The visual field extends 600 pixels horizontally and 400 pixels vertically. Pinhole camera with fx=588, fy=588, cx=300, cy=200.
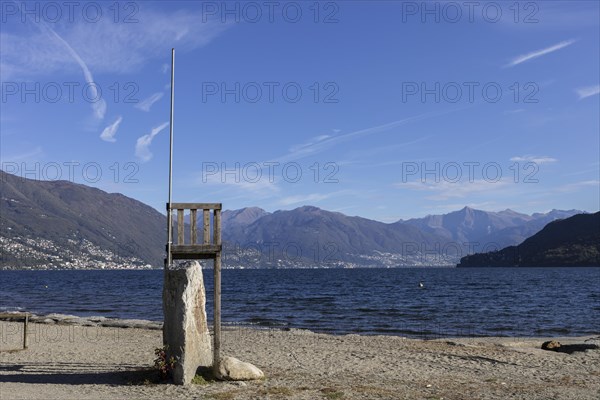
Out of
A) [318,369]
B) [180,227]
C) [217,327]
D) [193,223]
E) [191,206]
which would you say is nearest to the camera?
[180,227]

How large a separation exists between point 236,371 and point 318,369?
12.4ft

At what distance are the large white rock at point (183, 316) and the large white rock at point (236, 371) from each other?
85 centimetres

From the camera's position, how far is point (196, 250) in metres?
17.6

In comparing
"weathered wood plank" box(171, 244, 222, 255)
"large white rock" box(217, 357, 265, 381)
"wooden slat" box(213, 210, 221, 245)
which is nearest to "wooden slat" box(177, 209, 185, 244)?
"weathered wood plank" box(171, 244, 222, 255)

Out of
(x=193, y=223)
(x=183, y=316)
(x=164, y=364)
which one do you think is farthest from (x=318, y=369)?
(x=193, y=223)

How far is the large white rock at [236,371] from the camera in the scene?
56.9ft

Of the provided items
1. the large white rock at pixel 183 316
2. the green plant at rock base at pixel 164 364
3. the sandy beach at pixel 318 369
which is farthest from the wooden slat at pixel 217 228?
the sandy beach at pixel 318 369

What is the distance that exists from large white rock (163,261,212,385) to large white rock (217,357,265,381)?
2.78 ft

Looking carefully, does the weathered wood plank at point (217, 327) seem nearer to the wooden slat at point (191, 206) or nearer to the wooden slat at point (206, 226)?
the wooden slat at point (206, 226)

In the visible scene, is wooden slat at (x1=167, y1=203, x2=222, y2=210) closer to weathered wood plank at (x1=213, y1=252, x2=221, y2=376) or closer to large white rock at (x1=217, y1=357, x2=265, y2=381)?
weathered wood plank at (x1=213, y1=252, x2=221, y2=376)

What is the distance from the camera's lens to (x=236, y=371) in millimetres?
17547

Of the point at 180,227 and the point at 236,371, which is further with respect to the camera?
the point at 236,371

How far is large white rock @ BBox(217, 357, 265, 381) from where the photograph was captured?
1734 centimetres

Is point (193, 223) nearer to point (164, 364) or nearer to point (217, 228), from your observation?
point (217, 228)
